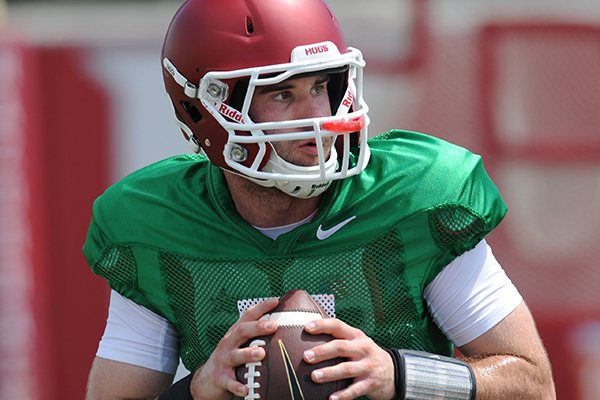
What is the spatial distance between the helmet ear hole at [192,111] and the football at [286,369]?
20.8 inches

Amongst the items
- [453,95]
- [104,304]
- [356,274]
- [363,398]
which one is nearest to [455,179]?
[356,274]

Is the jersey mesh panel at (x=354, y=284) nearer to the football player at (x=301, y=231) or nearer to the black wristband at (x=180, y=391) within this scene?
the football player at (x=301, y=231)

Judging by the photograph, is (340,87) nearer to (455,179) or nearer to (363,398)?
(455,179)

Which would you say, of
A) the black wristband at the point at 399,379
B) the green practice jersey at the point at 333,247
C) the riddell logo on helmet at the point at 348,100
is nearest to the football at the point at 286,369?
the black wristband at the point at 399,379

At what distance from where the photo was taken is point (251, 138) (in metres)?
2.35

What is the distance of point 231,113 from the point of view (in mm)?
2410

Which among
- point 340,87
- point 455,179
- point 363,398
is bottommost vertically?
point 363,398

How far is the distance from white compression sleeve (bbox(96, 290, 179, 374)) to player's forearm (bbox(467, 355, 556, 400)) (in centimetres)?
65

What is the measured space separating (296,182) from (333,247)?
0.55ft

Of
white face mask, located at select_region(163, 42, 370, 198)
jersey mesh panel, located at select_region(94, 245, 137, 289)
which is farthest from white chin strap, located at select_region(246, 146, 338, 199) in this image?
jersey mesh panel, located at select_region(94, 245, 137, 289)

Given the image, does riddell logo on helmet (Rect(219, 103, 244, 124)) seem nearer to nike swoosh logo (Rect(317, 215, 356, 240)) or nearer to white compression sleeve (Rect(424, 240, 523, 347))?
nike swoosh logo (Rect(317, 215, 356, 240))

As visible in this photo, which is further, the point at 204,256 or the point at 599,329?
the point at 599,329

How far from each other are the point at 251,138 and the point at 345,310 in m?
0.38

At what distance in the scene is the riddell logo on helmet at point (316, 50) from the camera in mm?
2367
